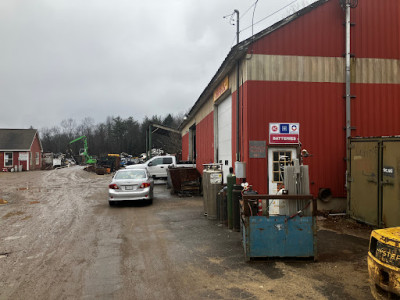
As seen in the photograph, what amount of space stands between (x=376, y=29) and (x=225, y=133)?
6.36 m

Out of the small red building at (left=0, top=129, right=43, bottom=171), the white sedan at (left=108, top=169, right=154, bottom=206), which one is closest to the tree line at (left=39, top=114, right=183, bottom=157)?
the small red building at (left=0, top=129, right=43, bottom=171)

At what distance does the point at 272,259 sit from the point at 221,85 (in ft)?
28.5

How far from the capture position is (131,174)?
12688mm

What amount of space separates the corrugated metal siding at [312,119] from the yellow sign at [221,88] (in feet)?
8.11

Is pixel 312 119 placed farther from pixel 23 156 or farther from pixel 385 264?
pixel 23 156

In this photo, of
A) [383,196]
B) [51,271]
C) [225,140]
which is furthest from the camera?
[225,140]

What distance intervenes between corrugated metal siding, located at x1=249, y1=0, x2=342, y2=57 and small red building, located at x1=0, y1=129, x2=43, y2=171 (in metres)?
41.1

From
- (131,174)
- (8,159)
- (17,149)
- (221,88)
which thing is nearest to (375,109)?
(221,88)

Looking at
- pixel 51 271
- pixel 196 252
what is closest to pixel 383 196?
pixel 196 252

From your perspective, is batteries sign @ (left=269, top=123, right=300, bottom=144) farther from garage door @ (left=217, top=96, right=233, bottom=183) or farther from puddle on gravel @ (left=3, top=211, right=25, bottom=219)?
puddle on gravel @ (left=3, top=211, right=25, bottom=219)

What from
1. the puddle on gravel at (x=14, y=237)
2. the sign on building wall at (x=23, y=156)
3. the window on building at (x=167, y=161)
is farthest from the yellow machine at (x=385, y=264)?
the sign on building wall at (x=23, y=156)

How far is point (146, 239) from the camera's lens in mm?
7203

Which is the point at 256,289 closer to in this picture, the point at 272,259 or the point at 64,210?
the point at 272,259

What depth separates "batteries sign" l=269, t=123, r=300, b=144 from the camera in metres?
9.70
